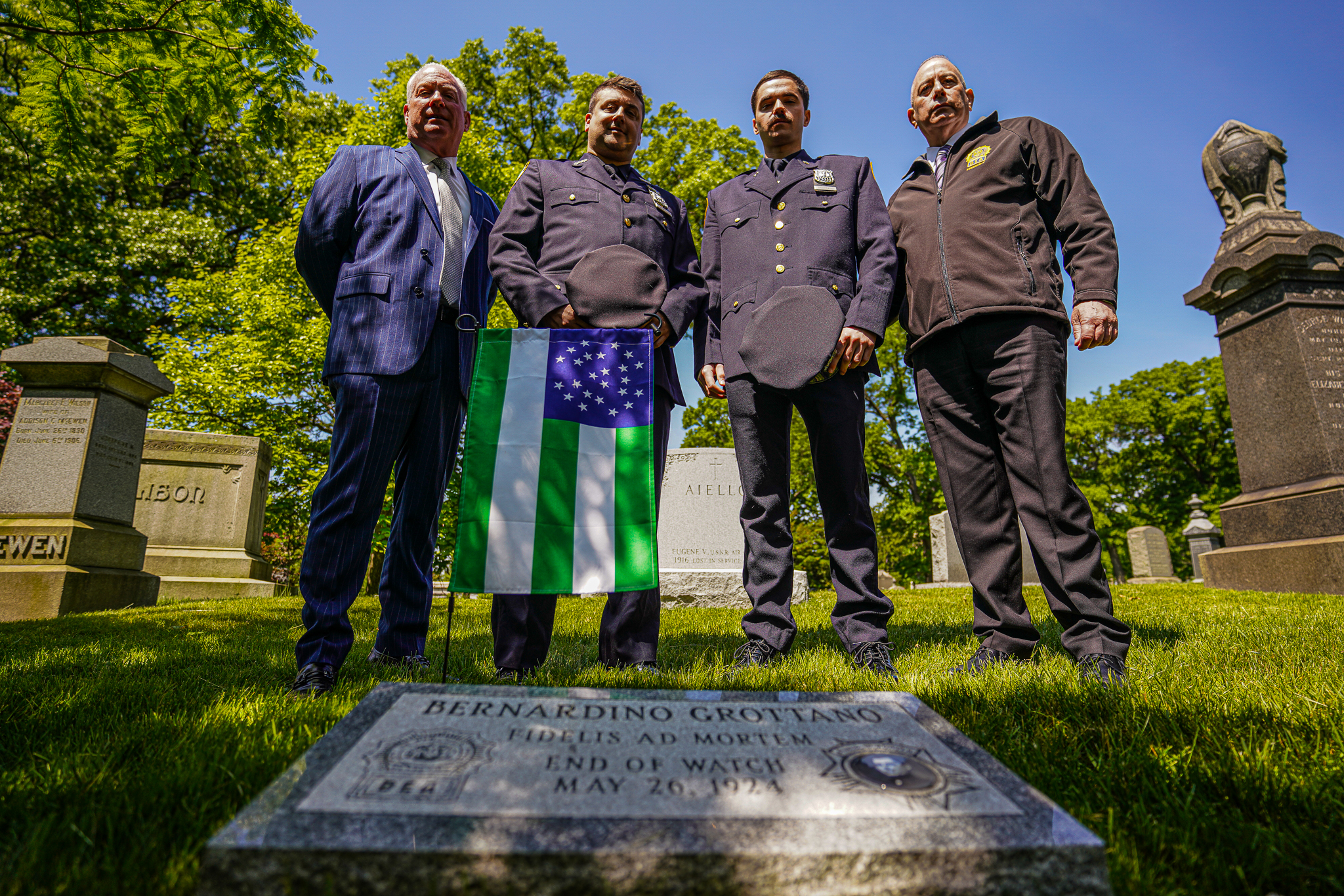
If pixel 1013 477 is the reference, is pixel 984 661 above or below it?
below

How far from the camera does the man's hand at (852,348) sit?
313 cm

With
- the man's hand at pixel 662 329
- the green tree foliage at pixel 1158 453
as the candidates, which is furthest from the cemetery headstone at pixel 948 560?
the green tree foliage at pixel 1158 453

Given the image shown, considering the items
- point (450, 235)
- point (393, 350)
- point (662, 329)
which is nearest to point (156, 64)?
point (450, 235)

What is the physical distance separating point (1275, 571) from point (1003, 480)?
228 inches

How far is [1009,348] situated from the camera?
3059 mm

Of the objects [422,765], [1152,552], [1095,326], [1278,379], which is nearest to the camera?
[422,765]

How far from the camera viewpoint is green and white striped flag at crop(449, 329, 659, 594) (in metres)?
2.54

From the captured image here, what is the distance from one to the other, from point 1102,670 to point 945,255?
194 centimetres

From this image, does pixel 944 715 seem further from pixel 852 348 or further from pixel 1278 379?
pixel 1278 379

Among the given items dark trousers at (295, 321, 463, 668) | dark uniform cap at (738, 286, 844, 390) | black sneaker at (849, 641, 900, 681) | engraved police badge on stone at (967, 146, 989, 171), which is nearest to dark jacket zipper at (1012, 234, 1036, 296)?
engraved police badge on stone at (967, 146, 989, 171)

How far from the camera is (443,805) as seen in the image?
1.19 metres

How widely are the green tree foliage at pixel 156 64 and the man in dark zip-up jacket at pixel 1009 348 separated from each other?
4.29 m

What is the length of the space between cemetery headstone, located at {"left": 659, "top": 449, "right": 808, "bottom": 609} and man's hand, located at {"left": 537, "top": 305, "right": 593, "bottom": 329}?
5.36m

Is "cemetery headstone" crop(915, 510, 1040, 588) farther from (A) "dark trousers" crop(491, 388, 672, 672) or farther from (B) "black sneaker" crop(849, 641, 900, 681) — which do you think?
(A) "dark trousers" crop(491, 388, 672, 672)
